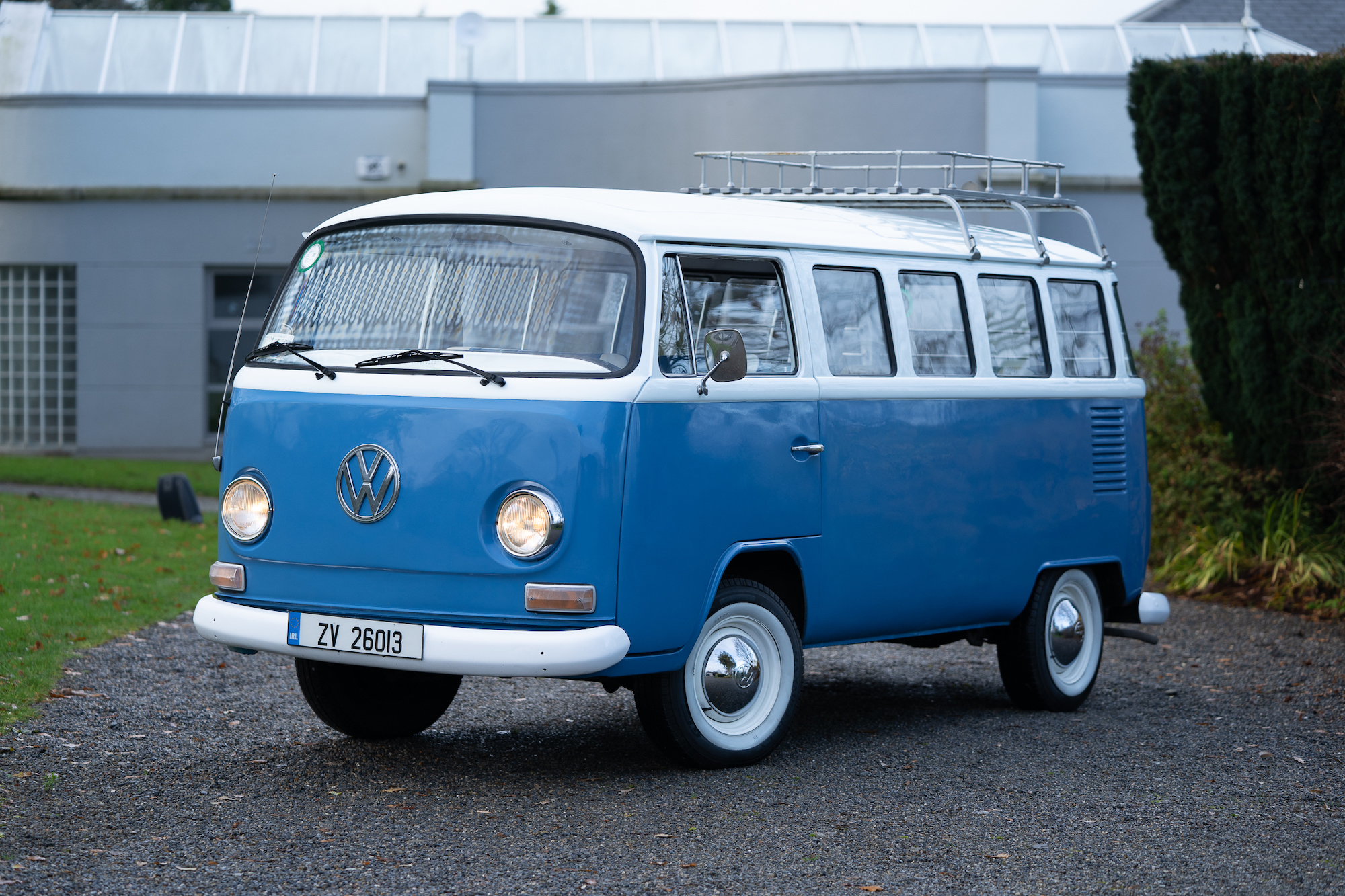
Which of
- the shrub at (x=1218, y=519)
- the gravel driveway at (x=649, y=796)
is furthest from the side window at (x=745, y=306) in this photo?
the shrub at (x=1218, y=519)

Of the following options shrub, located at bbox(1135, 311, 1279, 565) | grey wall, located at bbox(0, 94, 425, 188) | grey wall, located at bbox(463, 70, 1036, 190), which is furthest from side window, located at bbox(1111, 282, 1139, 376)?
grey wall, located at bbox(0, 94, 425, 188)

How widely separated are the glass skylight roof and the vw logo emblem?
18298mm

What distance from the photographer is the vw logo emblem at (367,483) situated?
218 inches

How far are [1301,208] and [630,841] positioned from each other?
312 inches

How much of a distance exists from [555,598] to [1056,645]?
10.9 ft

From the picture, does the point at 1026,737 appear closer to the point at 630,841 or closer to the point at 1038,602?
the point at 1038,602

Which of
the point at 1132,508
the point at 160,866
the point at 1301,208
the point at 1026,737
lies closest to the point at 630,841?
the point at 160,866

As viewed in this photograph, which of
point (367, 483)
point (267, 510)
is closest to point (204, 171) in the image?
point (267, 510)

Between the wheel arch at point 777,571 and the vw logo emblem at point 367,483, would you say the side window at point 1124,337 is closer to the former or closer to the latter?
the wheel arch at point 777,571

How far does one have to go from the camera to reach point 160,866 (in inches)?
184

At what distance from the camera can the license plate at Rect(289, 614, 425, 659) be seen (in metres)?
5.44

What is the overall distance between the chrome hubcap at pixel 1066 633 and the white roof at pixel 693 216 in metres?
1.81

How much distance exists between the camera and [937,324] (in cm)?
704

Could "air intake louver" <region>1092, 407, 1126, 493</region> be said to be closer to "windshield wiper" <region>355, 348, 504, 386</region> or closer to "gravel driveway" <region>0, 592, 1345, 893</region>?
"gravel driveway" <region>0, 592, 1345, 893</region>
